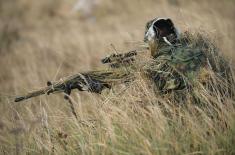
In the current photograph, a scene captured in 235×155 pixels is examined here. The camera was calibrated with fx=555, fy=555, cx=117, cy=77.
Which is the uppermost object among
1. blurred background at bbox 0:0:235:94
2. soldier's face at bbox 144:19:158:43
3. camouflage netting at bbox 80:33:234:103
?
blurred background at bbox 0:0:235:94

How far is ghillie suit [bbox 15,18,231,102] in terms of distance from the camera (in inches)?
177

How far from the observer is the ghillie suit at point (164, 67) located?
4492 mm

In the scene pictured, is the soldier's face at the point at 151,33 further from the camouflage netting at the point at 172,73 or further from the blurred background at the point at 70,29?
the blurred background at the point at 70,29

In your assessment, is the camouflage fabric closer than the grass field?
No

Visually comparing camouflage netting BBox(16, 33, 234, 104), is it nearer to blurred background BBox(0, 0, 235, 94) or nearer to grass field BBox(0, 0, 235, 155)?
grass field BBox(0, 0, 235, 155)

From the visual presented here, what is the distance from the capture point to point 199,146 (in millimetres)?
3979

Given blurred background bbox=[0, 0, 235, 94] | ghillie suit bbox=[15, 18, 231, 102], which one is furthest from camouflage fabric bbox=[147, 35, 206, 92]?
blurred background bbox=[0, 0, 235, 94]

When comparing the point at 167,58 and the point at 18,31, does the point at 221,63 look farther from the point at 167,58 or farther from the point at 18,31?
the point at 18,31

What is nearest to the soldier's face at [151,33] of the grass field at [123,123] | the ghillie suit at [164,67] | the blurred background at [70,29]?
the ghillie suit at [164,67]

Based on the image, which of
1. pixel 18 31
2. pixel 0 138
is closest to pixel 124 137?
pixel 0 138

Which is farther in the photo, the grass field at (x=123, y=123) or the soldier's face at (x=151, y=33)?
the soldier's face at (x=151, y=33)

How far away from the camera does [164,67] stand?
4.60 m

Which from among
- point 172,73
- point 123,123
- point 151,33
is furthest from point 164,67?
point 123,123

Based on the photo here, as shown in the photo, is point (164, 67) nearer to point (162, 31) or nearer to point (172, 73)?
point (172, 73)
